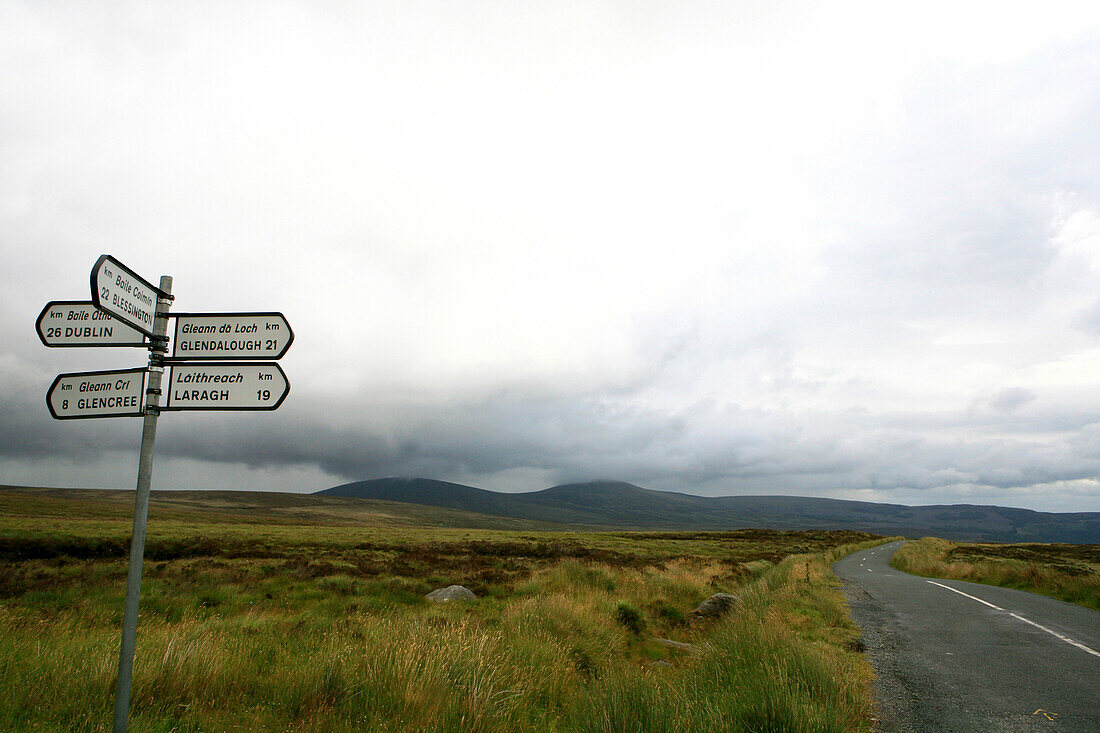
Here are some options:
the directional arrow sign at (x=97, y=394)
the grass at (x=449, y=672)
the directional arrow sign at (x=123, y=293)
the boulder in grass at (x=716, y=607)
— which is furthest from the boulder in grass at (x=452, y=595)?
the directional arrow sign at (x=123, y=293)

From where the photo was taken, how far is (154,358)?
4227 mm

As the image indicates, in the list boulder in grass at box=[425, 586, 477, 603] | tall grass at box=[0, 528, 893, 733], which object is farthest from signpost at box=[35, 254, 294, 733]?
boulder in grass at box=[425, 586, 477, 603]

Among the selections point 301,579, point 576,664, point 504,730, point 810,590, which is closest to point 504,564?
point 301,579

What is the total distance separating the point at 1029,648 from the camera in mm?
9750

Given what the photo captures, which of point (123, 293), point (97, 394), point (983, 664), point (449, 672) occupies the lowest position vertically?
point (983, 664)

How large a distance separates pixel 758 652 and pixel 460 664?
4.39 meters

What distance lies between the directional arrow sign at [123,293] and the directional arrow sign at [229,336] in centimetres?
24

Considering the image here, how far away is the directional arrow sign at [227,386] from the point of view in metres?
4.23

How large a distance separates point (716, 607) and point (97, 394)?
17.5 metres

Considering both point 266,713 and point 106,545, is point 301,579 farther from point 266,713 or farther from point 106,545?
point 106,545

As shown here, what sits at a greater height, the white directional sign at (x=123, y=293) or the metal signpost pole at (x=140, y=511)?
the white directional sign at (x=123, y=293)

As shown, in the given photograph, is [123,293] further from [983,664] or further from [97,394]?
[983,664]

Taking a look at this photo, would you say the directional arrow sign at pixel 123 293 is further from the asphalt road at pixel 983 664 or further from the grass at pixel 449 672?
the asphalt road at pixel 983 664

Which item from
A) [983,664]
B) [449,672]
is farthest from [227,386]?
[983,664]
